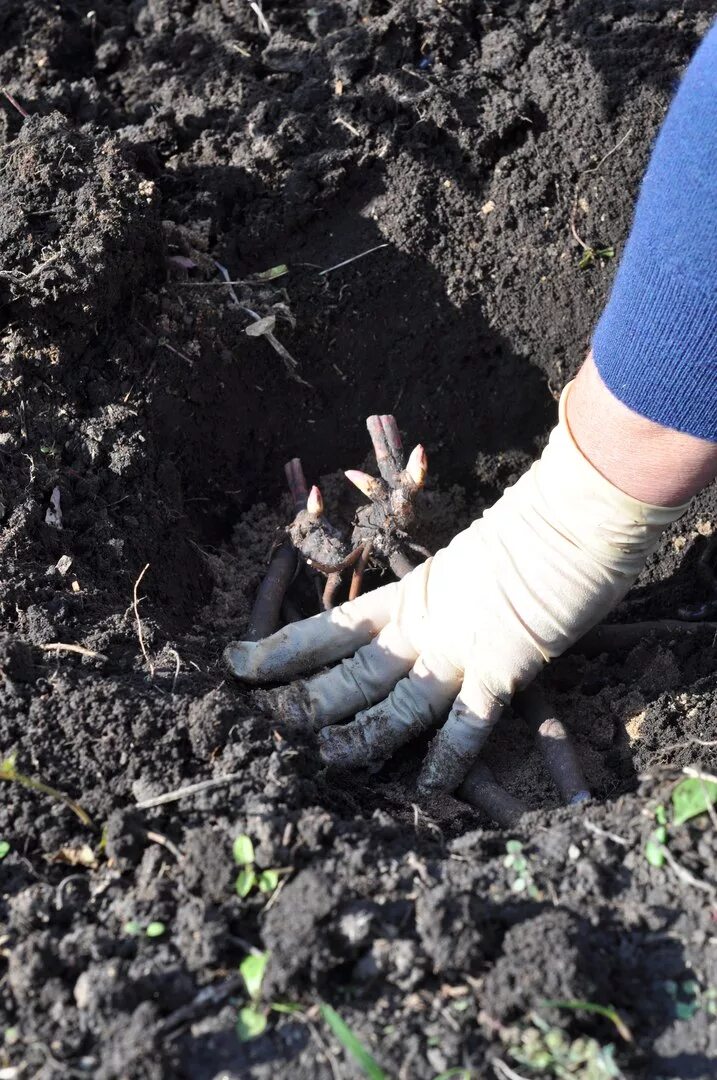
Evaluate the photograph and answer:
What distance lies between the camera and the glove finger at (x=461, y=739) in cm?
256

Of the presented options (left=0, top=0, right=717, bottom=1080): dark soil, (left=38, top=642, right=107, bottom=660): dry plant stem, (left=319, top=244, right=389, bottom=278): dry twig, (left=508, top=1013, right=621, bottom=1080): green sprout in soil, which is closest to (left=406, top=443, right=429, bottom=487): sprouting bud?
(left=0, top=0, right=717, bottom=1080): dark soil

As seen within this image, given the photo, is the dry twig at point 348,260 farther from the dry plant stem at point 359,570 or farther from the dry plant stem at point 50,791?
the dry plant stem at point 50,791

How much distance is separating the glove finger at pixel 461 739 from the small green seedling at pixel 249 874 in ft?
2.75

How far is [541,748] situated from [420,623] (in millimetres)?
478

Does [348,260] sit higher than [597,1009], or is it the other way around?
[348,260]

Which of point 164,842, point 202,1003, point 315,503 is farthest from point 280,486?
point 202,1003

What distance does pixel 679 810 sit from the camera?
183cm

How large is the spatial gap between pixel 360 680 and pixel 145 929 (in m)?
1.10

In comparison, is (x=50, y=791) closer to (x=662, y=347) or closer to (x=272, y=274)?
(x=662, y=347)

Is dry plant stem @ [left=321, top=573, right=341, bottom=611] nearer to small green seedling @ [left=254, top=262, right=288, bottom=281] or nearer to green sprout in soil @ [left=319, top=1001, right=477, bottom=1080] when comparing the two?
small green seedling @ [left=254, top=262, right=288, bottom=281]

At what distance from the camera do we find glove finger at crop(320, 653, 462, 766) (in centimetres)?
260

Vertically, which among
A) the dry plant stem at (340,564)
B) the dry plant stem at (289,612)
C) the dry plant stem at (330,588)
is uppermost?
the dry plant stem at (340,564)

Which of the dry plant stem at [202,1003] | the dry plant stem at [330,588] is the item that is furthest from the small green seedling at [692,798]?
the dry plant stem at [330,588]

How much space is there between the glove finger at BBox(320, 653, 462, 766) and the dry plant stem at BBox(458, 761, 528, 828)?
19cm
